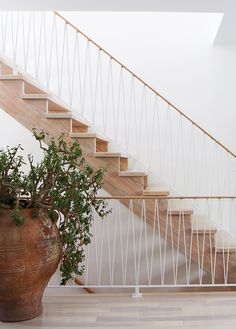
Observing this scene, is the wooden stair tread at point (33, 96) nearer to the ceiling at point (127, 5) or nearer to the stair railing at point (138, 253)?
the ceiling at point (127, 5)

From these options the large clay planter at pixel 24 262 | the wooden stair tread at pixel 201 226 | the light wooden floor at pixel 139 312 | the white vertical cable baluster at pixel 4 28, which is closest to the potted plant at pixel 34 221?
the large clay planter at pixel 24 262

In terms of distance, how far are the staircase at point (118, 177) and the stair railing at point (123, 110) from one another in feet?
3.39

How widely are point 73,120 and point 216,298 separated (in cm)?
260

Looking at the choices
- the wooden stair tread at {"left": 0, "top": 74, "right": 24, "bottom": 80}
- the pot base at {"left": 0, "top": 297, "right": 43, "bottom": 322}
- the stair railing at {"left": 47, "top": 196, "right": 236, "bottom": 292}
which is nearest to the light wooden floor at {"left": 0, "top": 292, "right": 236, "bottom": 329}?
the pot base at {"left": 0, "top": 297, "right": 43, "bottom": 322}

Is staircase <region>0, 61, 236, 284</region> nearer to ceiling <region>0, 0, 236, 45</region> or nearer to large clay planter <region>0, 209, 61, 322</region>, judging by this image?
ceiling <region>0, 0, 236, 45</region>

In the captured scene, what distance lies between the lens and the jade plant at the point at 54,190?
118 inches

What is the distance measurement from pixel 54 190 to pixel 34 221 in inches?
10.7

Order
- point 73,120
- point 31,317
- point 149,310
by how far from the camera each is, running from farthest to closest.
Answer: point 73,120 < point 149,310 < point 31,317

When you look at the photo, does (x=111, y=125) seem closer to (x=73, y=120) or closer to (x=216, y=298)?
(x=73, y=120)

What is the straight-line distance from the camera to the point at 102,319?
10.2ft

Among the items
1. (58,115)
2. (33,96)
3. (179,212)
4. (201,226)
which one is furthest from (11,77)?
(201,226)

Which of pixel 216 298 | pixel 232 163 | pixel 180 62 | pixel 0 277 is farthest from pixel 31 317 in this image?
pixel 180 62

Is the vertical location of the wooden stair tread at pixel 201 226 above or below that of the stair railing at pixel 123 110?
below

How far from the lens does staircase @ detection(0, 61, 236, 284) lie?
4.66 meters
